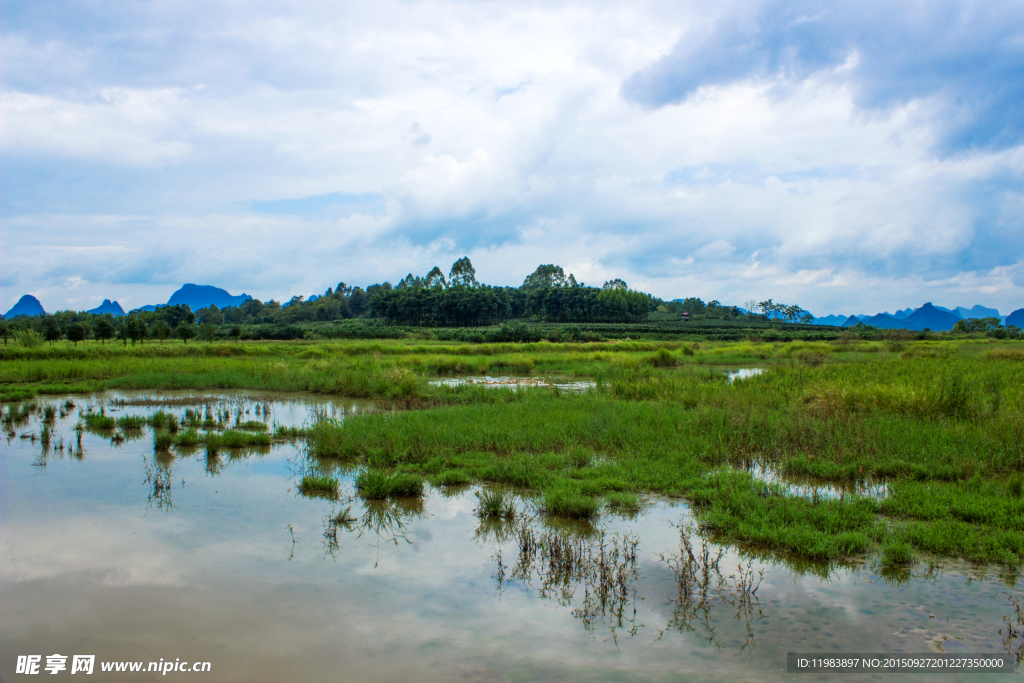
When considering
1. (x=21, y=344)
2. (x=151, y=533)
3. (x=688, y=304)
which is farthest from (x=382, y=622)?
(x=688, y=304)

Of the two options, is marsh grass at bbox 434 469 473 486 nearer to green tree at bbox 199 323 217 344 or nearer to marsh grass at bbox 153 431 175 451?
marsh grass at bbox 153 431 175 451

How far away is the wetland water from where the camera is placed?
13.8 ft

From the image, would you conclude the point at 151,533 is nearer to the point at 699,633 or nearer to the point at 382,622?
the point at 382,622

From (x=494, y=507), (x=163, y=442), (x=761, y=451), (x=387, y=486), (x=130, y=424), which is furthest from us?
(x=130, y=424)

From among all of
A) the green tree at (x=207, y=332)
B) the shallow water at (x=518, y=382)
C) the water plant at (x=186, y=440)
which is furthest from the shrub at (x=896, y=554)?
the green tree at (x=207, y=332)

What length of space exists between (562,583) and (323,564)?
2.52m

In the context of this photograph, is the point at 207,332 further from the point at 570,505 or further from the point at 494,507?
the point at 570,505

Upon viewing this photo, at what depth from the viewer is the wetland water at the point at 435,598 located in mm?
4203

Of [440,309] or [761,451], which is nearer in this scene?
[761,451]

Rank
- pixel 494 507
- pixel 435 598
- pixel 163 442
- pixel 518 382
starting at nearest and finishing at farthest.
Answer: pixel 435 598 < pixel 494 507 < pixel 163 442 < pixel 518 382

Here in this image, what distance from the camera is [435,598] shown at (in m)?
5.11

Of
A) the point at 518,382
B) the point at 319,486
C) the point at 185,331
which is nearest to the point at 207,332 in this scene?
the point at 185,331

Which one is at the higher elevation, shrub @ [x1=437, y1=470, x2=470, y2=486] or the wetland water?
shrub @ [x1=437, y1=470, x2=470, y2=486]

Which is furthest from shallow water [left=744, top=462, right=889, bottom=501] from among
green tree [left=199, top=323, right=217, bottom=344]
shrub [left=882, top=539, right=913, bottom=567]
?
green tree [left=199, top=323, right=217, bottom=344]
